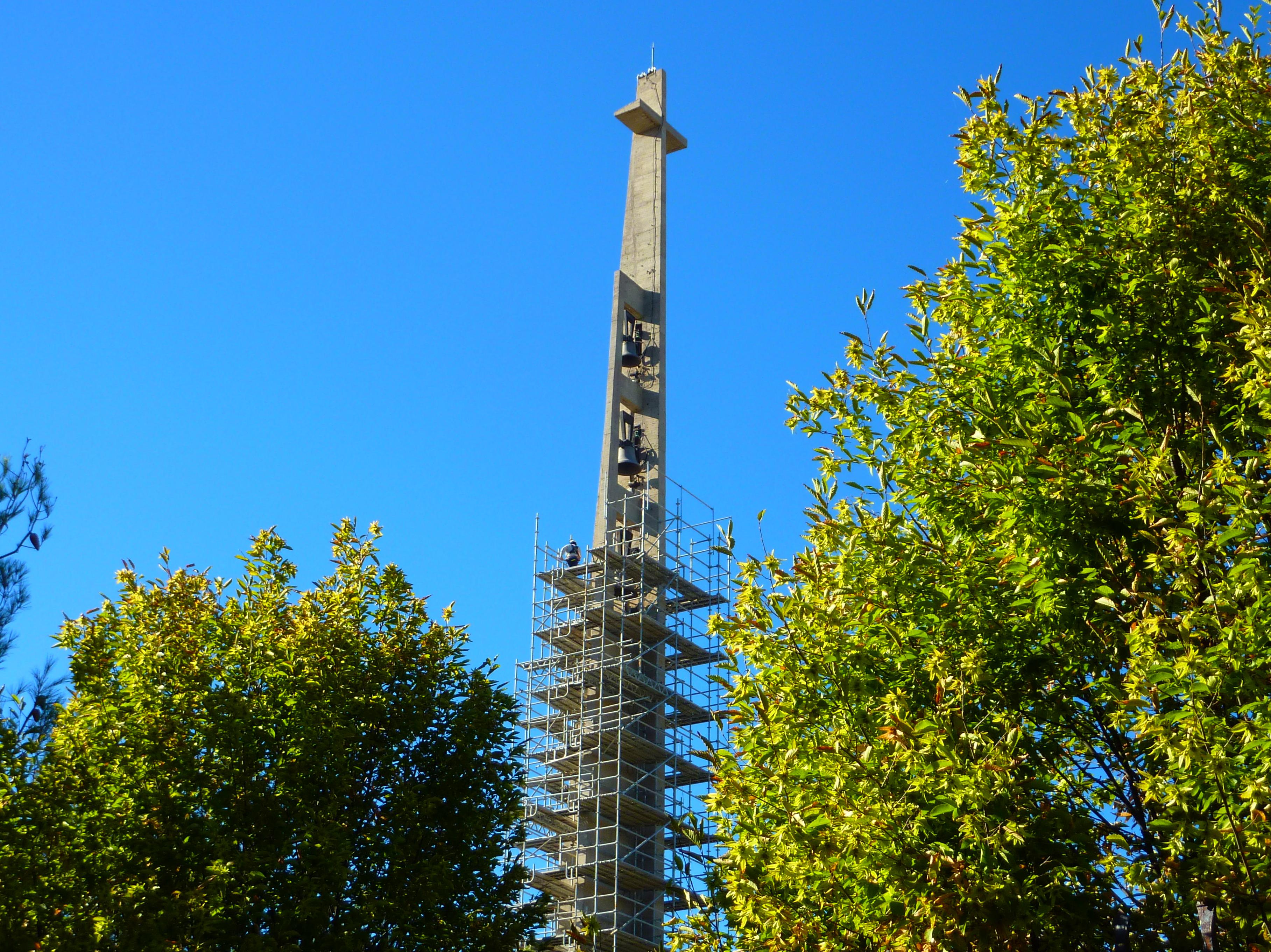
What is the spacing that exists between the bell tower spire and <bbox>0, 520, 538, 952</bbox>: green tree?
22645mm

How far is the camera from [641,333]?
43.3 meters

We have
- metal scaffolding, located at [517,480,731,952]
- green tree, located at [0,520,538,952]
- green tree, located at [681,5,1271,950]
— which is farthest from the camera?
metal scaffolding, located at [517,480,731,952]

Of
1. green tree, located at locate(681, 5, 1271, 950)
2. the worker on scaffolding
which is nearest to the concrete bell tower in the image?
the worker on scaffolding

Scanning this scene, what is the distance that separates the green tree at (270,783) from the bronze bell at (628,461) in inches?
917

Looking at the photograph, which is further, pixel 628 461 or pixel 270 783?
pixel 628 461

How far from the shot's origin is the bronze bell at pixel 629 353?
42.2m

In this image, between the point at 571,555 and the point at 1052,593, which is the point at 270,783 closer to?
the point at 1052,593

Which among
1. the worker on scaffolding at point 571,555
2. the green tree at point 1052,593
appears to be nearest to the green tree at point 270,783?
the green tree at point 1052,593

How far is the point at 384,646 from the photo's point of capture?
16.1 m

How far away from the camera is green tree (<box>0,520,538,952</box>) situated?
12.7 metres

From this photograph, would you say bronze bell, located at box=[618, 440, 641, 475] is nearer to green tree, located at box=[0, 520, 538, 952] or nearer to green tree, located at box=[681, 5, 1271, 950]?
green tree, located at box=[0, 520, 538, 952]

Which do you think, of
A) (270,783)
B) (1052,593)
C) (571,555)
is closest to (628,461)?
(571,555)

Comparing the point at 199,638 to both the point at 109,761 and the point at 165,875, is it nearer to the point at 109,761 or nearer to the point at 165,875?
the point at 109,761

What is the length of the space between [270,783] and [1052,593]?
9.18 metres
